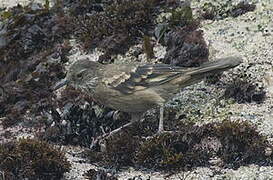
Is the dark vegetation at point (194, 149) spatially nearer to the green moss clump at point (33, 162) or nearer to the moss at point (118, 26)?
the green moss clump at point (33, 162)

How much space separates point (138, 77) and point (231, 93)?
1.58m

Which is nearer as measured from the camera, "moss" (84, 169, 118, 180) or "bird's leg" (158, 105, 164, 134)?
"moss" (84, 169, 118, 180)

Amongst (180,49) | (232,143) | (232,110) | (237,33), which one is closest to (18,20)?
(180,49)

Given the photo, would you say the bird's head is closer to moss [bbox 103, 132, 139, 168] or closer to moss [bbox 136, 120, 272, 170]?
moss [bbox 103, 132, 139, 168]

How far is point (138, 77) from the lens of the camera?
8.38m

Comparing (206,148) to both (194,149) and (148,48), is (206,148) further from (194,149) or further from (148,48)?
(148,48)

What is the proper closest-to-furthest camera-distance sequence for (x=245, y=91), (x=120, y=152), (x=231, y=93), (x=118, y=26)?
(x=120, y=152) → (x=245, y=91) → (x=231, y=93) → (x=118, y=26)

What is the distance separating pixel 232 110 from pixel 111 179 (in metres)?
2.34

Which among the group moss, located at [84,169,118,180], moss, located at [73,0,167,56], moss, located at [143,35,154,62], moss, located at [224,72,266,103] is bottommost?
moss, located at [84,169,118,180]

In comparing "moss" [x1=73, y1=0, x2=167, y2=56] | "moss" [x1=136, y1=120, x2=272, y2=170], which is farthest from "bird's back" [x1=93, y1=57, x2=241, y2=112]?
"moss" [x1=73, y1=0, x2=167, y2=56]

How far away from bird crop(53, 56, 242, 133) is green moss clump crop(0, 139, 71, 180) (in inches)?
44.2

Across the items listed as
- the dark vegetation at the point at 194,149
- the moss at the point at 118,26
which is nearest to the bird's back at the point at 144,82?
the dark vegetation at the point at 194,149

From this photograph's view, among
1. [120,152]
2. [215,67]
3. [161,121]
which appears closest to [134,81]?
[161,121]

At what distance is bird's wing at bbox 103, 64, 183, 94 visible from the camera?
27.0 feet
